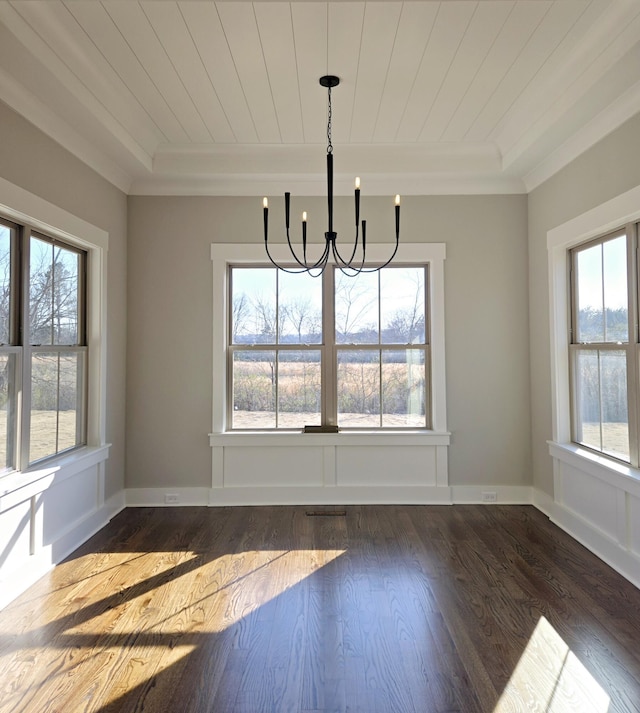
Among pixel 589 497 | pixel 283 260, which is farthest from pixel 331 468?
pixel 589 497

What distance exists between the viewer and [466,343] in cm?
431

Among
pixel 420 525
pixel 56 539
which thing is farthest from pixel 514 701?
pixel 56 539

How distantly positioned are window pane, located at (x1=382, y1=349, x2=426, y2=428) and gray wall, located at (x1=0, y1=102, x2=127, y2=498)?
7.40 feet

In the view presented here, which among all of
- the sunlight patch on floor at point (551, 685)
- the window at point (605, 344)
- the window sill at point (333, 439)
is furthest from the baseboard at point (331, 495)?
the sunlight patch on floor at point (551, 685)

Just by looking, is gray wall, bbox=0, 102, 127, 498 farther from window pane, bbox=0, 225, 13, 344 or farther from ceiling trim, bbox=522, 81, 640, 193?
ceiling trim, bbox=522, 81, 640, 193

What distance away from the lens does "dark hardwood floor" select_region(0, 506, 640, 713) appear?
1.92 metres

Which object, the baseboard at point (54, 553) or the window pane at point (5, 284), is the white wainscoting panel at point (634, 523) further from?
the window pane at point (5, 284)

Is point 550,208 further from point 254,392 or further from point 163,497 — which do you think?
point 163,497

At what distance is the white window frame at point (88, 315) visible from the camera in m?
2.85

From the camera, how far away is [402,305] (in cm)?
444

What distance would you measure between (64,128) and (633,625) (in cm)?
421

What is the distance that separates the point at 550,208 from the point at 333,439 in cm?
255

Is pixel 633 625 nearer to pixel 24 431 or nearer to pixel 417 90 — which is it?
pixel 417 90

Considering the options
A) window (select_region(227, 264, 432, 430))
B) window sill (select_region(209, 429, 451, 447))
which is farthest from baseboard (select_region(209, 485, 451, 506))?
window (select_region(227, 264, 432, 430))
